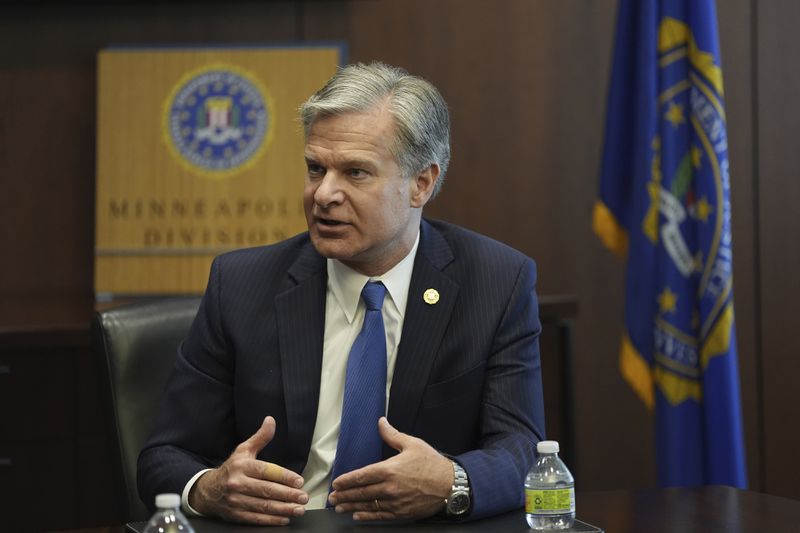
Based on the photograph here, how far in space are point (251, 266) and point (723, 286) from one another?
1.98 metres

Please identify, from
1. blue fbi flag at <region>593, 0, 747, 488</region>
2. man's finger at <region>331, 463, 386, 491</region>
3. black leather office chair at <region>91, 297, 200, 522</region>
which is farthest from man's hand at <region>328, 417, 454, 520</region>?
blue fbi flag at <region>593, 0, 747, 488</region>

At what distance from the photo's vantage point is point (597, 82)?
455cm

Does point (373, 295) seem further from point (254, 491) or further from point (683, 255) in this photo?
point (683, 255)

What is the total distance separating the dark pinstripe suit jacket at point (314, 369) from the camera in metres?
2.29

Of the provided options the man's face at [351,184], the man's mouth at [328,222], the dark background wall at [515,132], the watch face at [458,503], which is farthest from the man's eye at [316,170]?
the dark background wall at [515,132]

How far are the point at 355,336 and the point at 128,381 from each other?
0.51 meters

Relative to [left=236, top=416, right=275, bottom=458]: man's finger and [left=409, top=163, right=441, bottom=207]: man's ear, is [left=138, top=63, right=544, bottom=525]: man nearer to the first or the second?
[left=409, top=163, right=441, bottom=207]: man's ear

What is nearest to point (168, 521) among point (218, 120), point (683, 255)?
point (683, 255)

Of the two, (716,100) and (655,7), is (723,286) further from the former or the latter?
(655,7)

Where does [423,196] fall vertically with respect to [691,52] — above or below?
below

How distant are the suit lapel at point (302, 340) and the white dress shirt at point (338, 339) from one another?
0.03 meters

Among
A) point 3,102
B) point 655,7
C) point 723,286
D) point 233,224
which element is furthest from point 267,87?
point 723,286

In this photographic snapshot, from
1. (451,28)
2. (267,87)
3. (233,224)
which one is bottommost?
(233,224)

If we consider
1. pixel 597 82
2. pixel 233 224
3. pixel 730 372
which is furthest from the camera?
pixel 597 82
